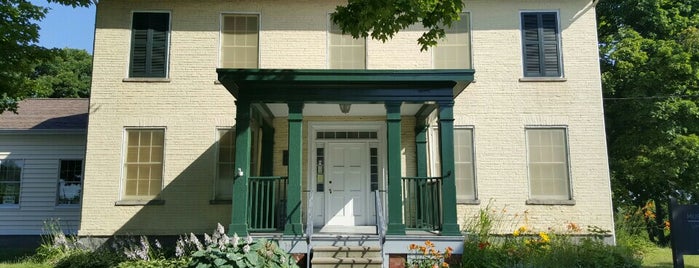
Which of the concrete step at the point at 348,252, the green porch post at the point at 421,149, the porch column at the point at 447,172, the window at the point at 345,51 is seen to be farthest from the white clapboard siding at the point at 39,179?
the porch column at the point at 447,172

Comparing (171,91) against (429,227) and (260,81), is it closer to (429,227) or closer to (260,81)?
(260,81)

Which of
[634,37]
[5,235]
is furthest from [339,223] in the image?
Answer: [634,37]

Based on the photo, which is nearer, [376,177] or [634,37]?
[376,177]

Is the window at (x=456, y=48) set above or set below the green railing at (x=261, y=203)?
above

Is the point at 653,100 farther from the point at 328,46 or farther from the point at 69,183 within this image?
the point at 69,183

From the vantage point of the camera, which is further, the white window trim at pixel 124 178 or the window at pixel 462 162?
the window at pixel 462 162

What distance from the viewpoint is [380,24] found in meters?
8.82

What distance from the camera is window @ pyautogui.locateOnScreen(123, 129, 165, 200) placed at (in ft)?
39.3

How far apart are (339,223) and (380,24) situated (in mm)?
5087

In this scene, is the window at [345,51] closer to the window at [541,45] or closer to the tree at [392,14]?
the tree at [392,14]

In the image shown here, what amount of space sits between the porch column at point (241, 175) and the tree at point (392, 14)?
2472 mm

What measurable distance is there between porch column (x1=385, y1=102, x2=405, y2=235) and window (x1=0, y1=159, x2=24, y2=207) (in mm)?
12365

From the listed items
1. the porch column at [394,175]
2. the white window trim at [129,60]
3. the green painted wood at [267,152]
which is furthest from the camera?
the white window trim at [129,60]

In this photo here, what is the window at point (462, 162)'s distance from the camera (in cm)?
1195
